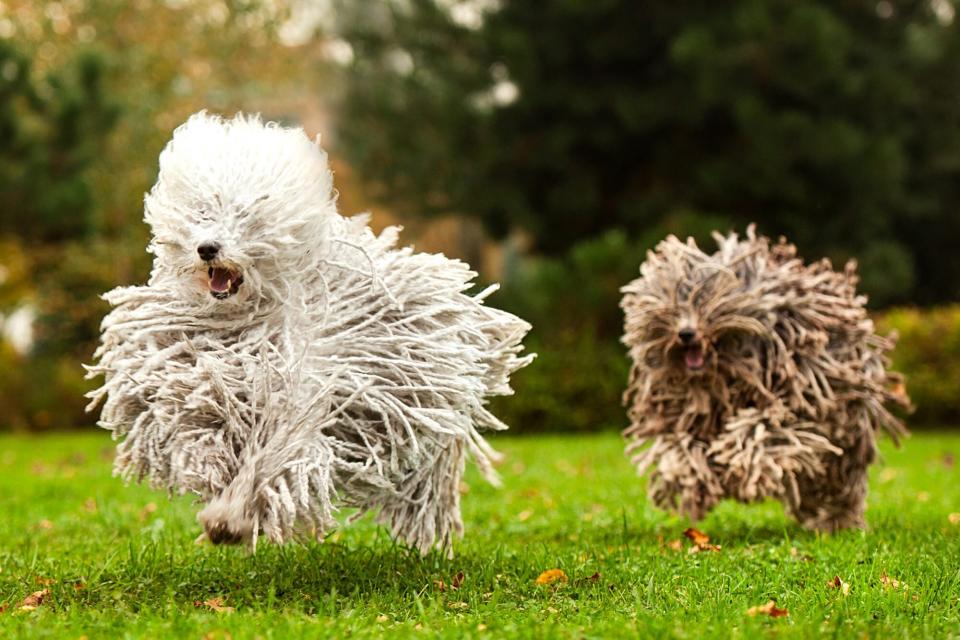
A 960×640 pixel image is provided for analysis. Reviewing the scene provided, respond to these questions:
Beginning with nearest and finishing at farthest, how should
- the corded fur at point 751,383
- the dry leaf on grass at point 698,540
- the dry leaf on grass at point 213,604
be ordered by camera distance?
1. the dry leaf on grass at point 213,604
2. the dry leaf on grass at point 698,540
3. the corded fur at point 751,383

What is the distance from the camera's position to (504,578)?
4824 millimetres

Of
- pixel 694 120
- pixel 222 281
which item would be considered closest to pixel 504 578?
pixel 222 281

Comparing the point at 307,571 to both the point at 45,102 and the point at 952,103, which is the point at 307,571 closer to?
the point at 45,102

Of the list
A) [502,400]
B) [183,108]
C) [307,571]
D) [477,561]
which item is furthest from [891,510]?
[183,108]

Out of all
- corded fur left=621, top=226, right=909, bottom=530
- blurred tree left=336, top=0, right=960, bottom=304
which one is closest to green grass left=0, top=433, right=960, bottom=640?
corded fur left=621, top=226, right=909, bottom=530

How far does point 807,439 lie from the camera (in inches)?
230

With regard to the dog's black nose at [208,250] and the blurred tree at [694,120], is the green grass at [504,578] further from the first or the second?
the blurred tree at [694,120]

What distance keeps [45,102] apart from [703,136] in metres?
9.26

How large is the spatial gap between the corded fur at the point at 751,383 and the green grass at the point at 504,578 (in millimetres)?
303

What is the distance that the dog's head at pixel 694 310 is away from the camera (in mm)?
5895

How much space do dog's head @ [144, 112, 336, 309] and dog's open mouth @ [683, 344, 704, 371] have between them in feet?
6.68

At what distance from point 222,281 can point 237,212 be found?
266 millimetres

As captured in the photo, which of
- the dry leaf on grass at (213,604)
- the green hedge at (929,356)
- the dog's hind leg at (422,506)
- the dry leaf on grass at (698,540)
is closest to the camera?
the dry leaf on grass at (213,604)

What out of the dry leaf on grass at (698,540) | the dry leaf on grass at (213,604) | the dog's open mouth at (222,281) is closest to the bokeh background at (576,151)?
the dry leaf on grass at (698,540)
